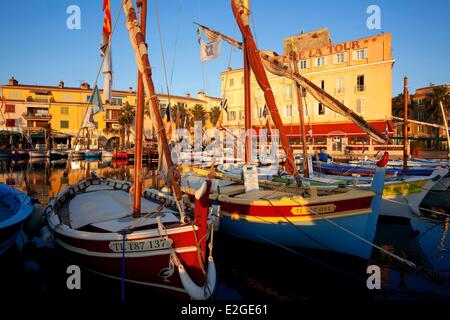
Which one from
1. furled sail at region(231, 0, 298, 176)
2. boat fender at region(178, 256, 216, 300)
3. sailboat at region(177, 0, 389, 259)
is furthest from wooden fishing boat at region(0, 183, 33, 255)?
furled sail at region(231, 0, 298, 176)

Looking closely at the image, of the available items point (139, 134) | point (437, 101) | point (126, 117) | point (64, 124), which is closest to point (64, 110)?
point (64, 124)

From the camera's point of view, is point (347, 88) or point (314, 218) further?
point (347, 88)

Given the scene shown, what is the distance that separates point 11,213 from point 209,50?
39.1 ft

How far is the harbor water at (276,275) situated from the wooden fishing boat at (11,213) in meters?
1.23

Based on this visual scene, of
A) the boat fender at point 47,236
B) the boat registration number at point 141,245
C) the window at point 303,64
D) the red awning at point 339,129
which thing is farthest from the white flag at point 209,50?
the window at point 303,64

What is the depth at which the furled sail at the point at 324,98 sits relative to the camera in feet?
39.2

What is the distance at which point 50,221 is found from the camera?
9578 millimetres

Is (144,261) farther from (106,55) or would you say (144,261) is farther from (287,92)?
(287,92)

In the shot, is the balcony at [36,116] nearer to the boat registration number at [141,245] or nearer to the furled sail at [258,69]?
the furled sail at [258,69]

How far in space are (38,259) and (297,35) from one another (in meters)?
→ 56.9

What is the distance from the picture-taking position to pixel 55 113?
70.2 m

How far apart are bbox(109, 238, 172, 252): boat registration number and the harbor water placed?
1.04m
